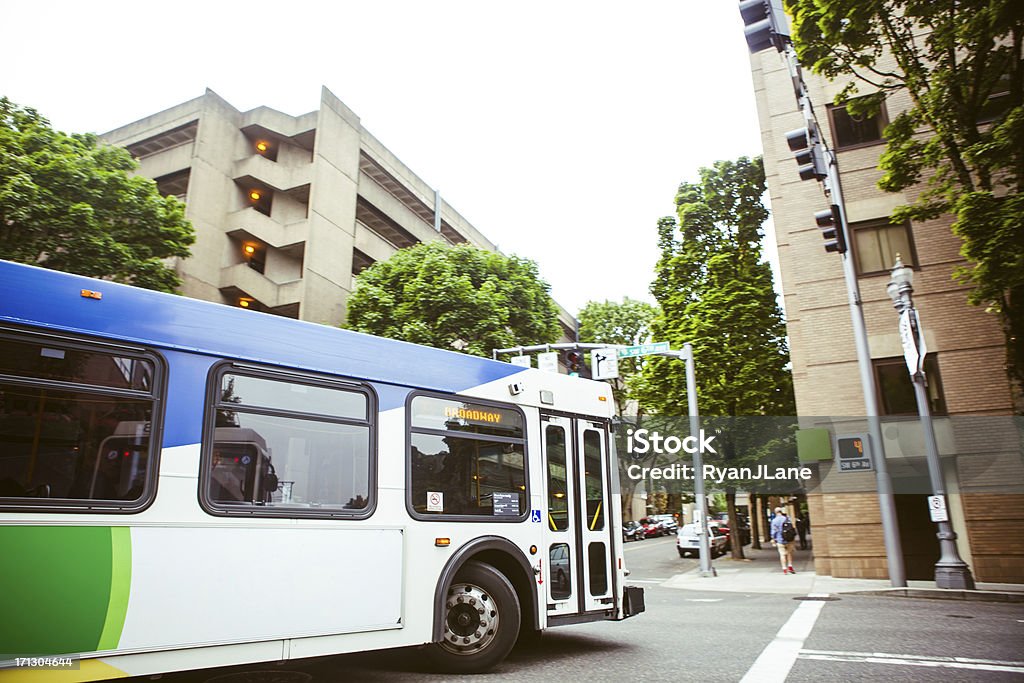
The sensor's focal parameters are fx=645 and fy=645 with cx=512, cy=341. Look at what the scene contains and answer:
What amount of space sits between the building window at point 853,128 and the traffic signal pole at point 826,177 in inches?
106

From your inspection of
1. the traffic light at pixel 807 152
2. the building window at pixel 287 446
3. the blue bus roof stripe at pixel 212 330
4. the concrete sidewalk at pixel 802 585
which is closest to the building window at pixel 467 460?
the blue bus roof stripe at pixel 212 330

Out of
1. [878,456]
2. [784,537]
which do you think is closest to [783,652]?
[878,456]

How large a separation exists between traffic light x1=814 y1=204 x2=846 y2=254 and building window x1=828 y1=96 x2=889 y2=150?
247 inches

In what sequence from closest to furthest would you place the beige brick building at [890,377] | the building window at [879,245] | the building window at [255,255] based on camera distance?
the beige brick building at [890,377] → the building window at [879,245] → the building window at [255,255]

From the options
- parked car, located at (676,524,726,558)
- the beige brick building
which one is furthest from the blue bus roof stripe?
parked car, located at (676,524,726,558)

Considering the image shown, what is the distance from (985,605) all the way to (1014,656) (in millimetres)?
6066

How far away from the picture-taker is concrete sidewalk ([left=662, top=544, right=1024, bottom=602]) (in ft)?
40.1

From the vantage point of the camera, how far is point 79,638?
3.92 metres

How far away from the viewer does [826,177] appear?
42.7ft

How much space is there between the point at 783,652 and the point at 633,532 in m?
42.3

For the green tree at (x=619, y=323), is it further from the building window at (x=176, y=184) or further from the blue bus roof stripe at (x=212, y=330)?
the blue bus roof stripe at (x=212, y=330)

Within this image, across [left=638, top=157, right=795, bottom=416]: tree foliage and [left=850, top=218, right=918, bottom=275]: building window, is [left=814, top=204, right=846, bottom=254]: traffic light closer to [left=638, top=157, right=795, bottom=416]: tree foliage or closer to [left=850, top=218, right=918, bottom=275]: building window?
[left=850, top=218, right=918, bottom=275]: building window

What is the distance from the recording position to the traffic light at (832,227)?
1270 cm

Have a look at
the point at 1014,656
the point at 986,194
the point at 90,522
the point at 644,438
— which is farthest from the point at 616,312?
the point at 90,522
